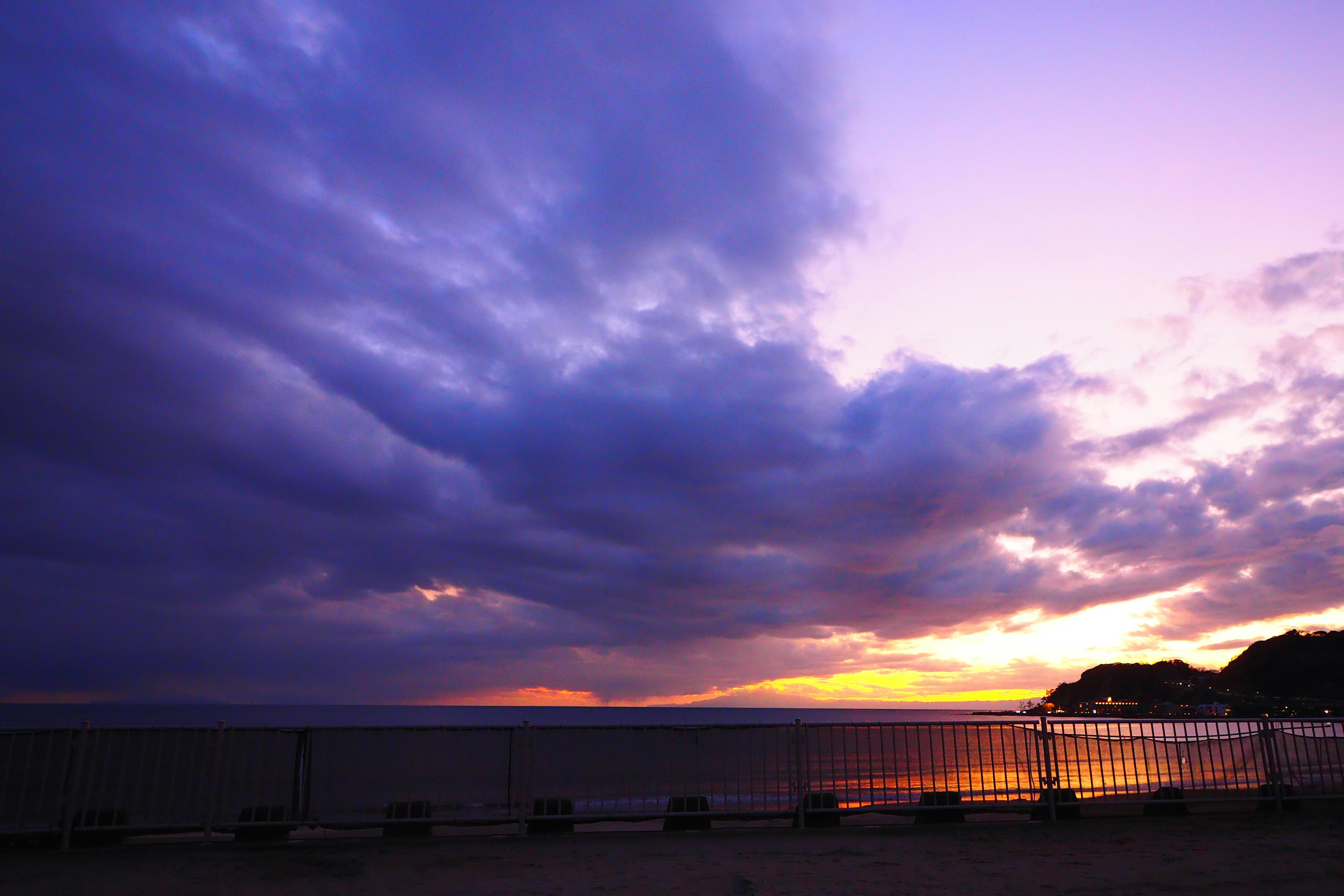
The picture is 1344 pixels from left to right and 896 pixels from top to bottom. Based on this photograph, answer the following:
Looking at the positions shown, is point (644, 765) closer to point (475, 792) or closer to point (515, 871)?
point (515, 871)

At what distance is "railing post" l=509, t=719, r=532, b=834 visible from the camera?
421 inches

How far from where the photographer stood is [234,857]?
9156 millimetres

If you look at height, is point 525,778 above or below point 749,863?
above

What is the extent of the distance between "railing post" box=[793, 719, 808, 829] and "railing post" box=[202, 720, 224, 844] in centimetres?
751

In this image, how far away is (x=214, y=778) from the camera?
1020 cm

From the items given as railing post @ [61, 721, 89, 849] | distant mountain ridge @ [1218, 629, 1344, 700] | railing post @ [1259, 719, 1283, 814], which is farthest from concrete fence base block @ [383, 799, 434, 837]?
distant mountain ridge @ [1218, 629, 1344, 700]

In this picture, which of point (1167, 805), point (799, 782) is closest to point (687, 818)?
point (799, 782)

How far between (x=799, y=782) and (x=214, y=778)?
304 inches

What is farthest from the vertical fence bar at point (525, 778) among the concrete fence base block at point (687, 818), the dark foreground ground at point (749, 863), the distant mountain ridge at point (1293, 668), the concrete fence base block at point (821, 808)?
the distant mountain ridge at point (1293, 668)

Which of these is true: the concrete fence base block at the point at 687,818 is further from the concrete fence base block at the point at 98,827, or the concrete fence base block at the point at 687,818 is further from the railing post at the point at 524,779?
the concrete fence base block at the point at 98,827

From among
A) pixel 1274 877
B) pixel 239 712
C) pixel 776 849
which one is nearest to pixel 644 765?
pixel 776 849

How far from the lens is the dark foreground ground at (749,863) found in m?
7.62

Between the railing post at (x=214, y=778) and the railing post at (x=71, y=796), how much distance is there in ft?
4.63

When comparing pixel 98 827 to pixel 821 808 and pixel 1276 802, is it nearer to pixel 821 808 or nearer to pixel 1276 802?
pixel 821 808
